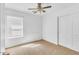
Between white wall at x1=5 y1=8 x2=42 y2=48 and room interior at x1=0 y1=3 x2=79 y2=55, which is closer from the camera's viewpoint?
room interior at x1=0 y1=3 x2=79 y2=55

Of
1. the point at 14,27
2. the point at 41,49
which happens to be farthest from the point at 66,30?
the point at 14,27

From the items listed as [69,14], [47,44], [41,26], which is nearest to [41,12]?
[41,26]

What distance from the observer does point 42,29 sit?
3.81 feet

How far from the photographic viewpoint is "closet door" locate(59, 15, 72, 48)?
106 centimetres

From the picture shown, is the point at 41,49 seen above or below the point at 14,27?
below

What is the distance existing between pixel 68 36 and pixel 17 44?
655 mm

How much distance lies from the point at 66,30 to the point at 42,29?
0.32 m

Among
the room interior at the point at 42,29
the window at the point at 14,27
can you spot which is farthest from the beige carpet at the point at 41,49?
the window at the point at 14,27

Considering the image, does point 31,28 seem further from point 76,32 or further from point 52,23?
point 76,32

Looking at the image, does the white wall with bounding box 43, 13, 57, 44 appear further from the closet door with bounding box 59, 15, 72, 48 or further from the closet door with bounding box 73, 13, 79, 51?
the closet door with bounding box 73, 13, 79, 51

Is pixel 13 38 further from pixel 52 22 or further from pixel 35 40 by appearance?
pixel 52 22

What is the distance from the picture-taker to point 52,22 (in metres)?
1.16

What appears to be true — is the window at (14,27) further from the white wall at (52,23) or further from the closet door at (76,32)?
the closet door at (76,32)

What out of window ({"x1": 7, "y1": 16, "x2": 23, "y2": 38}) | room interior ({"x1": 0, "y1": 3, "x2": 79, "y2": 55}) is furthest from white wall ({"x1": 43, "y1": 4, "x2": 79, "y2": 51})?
window ({"x1": 7, "y1": 16, "x2": 23, "y2": 38})
